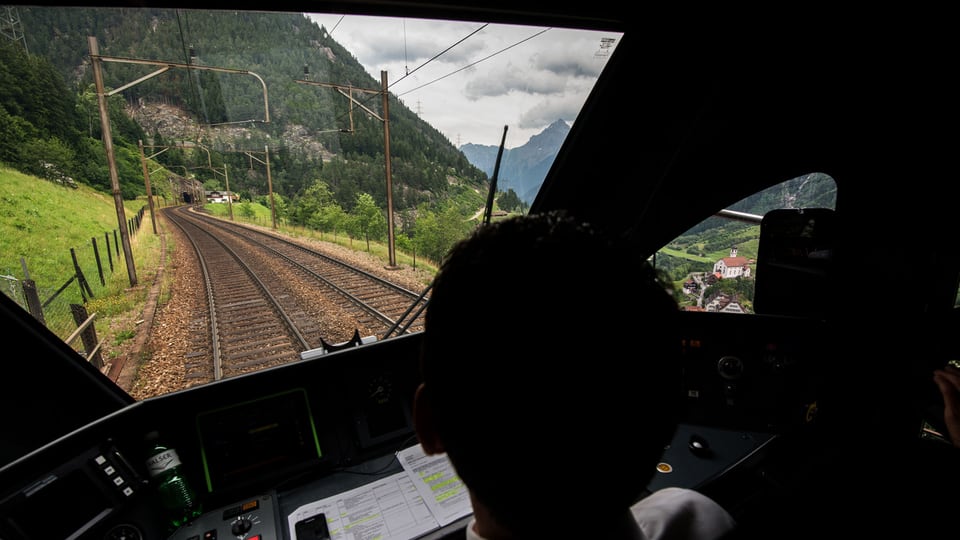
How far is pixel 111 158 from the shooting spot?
1.55m

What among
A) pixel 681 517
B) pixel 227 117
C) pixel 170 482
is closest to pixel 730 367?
pixel 681 517

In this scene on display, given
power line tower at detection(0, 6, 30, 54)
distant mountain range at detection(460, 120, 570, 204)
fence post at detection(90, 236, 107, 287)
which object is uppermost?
power line tower at detection(0, 6, 30, 54)

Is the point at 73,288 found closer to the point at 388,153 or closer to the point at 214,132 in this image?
the point at 214,132

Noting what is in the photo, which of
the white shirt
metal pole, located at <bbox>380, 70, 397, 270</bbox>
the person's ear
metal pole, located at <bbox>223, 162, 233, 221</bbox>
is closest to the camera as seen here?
the person's ear

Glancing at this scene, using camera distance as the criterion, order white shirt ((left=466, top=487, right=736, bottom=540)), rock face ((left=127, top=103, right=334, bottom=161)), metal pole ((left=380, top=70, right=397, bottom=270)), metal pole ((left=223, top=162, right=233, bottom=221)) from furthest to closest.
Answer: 1. metal pole ((left=380, top=70, right=397, bottom=270))
2. metal pole ((left=223, top=162, right=233, bottom=221))
3. rock face ((left=127, top=103, right=334, bottom=161))
4. white shirt ((left=466, top=487, right=736, bottom=540))

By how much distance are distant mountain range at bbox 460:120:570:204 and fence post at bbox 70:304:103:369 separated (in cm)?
180

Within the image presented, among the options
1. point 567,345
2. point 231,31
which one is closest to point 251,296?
point 231,31

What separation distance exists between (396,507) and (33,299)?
1.52 meters

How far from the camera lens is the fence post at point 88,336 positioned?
1.51m

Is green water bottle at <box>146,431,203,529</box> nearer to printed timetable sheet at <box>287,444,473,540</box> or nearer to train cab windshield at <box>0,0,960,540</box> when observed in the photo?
train cab windshield at <box>0,0,960,540</box>

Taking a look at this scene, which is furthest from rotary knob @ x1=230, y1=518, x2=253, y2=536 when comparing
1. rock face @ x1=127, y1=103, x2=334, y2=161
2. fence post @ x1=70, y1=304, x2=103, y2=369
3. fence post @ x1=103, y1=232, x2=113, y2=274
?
rock face @ x1=127, y1=103, x2=334, y2=161

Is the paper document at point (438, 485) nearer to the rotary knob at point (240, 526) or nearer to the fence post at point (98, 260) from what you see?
the rotary knob at point (240, 526)

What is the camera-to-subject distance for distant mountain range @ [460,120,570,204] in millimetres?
2172

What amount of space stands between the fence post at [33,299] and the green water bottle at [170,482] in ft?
1.92
